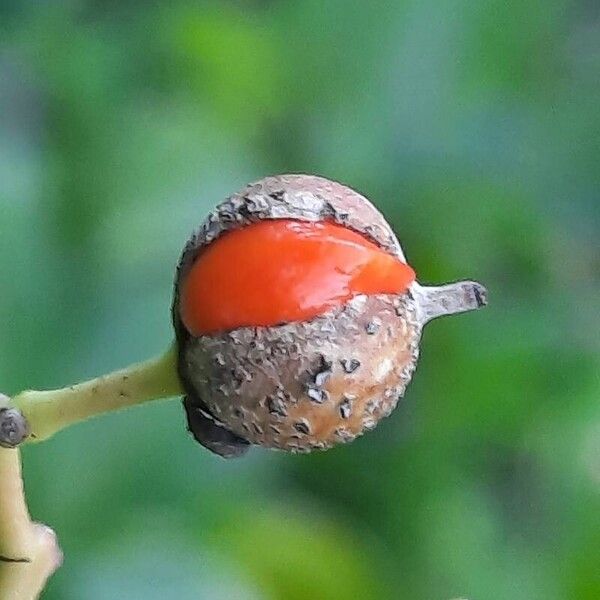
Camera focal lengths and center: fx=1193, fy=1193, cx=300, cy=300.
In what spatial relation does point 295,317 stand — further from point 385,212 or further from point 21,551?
point 385,212

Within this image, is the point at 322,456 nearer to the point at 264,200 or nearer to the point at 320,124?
the point at 320,124

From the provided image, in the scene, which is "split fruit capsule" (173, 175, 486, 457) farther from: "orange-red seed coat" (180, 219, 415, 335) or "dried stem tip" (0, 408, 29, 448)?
"dried stem tip" (0, 408, 29, 448)

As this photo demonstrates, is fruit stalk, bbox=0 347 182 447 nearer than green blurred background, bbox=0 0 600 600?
Yes

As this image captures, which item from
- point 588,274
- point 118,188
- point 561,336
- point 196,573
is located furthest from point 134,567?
point 588,274

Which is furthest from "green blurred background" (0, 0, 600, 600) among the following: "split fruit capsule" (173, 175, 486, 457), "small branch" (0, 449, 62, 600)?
"split fruit capsule" (173, 175, 486, 457)

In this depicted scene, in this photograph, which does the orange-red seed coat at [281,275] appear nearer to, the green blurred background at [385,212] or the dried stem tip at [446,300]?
the dried stem tip at [446,300]

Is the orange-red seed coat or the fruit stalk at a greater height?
the orange-red seed coat

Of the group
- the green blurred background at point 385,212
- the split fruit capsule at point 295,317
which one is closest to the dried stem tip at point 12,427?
the split fruit capsule at point 295,317
